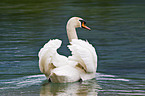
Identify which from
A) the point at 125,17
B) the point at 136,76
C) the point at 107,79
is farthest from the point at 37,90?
the point at 125,17

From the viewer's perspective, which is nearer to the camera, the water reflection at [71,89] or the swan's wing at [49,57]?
the water reflection at [71,89]

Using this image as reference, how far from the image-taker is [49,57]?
7828 millimetres

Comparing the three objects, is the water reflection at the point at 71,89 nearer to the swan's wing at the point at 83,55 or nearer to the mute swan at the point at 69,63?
the mute swan at the point at 69,63

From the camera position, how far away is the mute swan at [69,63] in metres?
7.76

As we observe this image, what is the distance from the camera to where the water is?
769cm

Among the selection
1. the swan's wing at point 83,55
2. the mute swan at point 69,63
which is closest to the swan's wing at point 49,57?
the mute swan at point 69,63

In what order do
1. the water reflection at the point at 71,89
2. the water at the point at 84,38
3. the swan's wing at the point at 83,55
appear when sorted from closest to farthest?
the water reflection at the point at 71,89
the water at the point at 84,38
the swan's wing at the point at 83,55

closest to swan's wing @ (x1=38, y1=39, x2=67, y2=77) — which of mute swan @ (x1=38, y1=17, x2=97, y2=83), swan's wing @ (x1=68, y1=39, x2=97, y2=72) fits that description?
mute swan @ (x1=38, y1=17, x2=97, y2=83)

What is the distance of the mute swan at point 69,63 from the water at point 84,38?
0.57 feet

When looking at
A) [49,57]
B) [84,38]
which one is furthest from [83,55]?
[84,38]

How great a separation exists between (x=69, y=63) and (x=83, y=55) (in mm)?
416

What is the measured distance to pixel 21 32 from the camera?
1462 centimetres

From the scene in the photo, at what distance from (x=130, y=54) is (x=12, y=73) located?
11.2 ft

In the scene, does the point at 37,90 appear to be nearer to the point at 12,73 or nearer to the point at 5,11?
the point at 12,73
